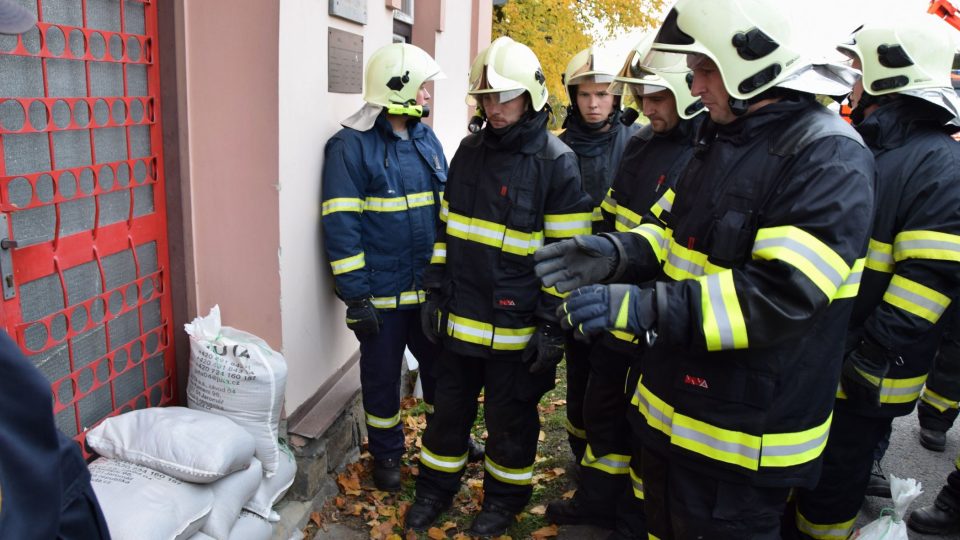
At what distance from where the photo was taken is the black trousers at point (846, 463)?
118 inches

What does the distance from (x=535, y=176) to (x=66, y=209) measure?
74.6 inches

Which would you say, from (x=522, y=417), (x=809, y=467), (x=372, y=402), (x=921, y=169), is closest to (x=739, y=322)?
(x=809, y=467)

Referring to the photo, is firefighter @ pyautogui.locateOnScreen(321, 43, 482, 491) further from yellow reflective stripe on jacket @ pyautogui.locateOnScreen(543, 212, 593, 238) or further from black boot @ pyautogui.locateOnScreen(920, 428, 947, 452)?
black boot @ pyautogui.locateOnScreen(920, 428, 947, 452)

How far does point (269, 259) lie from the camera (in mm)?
3408

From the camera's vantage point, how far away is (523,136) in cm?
340

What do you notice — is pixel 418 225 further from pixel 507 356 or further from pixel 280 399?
pixel 280 399

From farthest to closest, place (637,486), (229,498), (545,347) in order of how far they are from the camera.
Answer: (545,347), (637,486), (229,498)

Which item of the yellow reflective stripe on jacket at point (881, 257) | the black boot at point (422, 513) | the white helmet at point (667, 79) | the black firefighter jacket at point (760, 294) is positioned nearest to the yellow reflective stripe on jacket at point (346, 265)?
the black boot at point (422, 513)

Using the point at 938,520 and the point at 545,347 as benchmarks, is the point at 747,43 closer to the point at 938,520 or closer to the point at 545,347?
the point at 545,347

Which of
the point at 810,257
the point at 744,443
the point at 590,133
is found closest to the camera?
the point at 810,257

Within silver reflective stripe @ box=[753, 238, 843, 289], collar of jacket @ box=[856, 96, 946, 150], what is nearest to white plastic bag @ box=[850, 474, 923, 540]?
silver reflective stripe @ box=[753, 238, 843, 289]

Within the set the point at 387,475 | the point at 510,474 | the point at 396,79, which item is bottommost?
the point at 387,475

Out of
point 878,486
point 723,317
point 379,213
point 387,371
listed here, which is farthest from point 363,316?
point 878,486

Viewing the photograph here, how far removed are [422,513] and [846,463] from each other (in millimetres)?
1957
